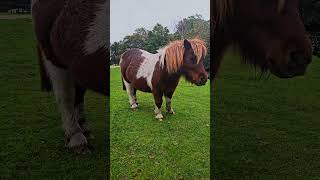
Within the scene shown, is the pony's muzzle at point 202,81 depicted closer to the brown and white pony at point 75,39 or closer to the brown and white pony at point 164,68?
the brown and white pony at point 164,68

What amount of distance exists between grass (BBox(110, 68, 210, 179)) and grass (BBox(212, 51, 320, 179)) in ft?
1.44

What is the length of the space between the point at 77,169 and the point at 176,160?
1450mm

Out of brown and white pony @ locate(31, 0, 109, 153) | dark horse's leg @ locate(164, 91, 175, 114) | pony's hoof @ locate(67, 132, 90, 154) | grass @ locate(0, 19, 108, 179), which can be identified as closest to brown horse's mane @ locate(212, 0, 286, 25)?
dark horse's leg @ locate(164, 91, 175, 114)

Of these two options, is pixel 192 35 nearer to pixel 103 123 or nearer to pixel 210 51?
pixel 210 51

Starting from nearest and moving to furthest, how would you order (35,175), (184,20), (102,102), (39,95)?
(184,20) → (35,175) → (102,102) → (39,95)

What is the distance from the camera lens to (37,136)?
3865mm

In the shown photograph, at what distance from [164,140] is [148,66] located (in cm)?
36

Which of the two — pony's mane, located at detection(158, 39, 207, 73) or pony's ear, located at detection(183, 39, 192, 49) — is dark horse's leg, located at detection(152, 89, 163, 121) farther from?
pony's ear, located at detection(183, 39, 192, 49)

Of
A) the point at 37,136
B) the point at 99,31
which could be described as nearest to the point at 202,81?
the point at 99,31

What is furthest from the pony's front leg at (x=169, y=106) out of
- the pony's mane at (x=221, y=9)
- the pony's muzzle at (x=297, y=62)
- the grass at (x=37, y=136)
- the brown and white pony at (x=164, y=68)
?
the grass at (x=37, y=136)

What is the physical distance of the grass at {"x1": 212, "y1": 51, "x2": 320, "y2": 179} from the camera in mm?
3229

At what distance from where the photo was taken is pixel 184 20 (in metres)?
1.76

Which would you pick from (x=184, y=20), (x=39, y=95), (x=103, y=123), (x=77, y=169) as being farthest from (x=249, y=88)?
(x=184, y=20)

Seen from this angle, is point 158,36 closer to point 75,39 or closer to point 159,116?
point 159,116
